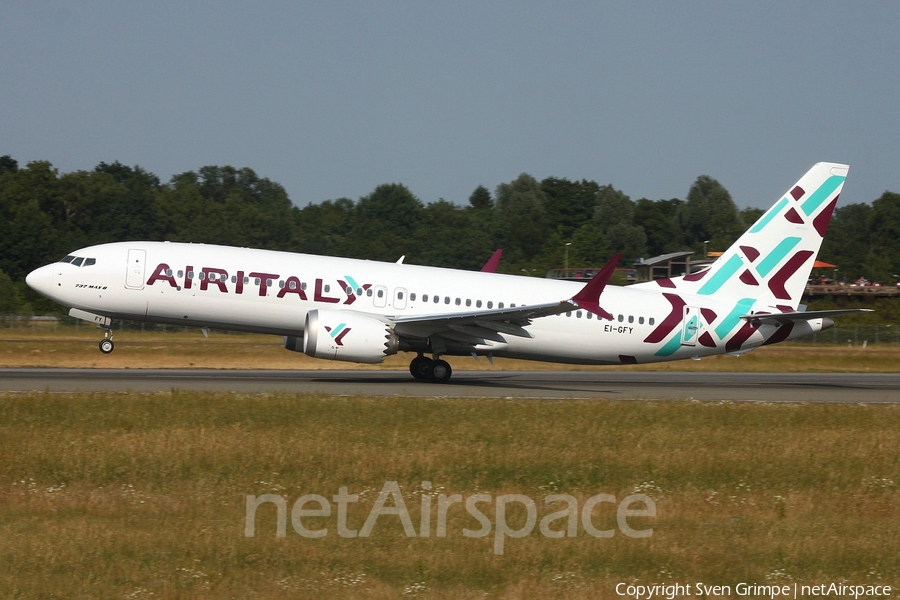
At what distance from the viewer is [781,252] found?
30.8m

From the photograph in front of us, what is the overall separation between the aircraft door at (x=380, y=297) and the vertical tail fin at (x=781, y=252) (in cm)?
900

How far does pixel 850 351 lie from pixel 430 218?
336 ft

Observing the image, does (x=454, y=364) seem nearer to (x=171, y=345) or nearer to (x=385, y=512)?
(x=171, y=345)

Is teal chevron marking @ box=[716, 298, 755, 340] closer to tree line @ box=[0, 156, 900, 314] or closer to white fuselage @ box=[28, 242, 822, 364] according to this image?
white fuselage @ box=[28, 242, 822, 364]

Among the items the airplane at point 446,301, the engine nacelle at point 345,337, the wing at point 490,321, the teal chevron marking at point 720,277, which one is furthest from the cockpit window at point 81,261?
the teal chevron marking at point 720,277

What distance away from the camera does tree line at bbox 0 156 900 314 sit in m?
104

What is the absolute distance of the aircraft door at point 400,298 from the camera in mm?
27672

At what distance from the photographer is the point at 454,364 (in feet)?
128

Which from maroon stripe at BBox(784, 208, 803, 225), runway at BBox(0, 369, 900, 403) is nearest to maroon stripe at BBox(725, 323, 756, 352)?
runway at BBox(0, 369, 900, 403)

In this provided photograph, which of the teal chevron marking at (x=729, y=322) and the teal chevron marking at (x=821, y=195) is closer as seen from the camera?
the teal chevron marking at (x=729, y=322)

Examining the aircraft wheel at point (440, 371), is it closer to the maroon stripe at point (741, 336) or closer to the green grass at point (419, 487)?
the green grass at point (419, 487)

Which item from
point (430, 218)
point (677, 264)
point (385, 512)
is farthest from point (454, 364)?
point (430, 218)

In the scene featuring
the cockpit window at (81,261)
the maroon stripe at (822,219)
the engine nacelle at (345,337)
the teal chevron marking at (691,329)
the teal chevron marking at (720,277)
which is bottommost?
the engine nacelle at (345,337)

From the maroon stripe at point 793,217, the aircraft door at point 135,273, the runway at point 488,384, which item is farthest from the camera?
the maroon stripe at point 793,217
